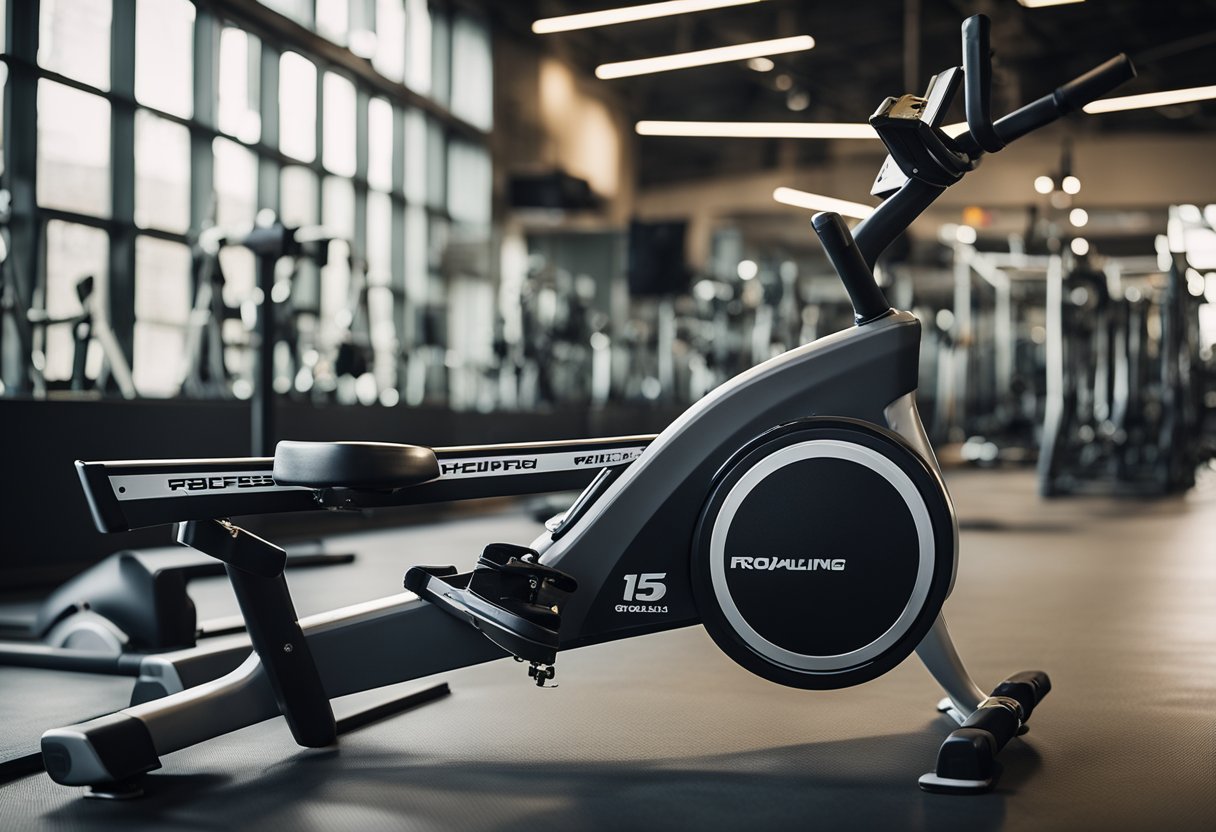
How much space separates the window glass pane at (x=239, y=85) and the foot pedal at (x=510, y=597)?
8640 millimetres

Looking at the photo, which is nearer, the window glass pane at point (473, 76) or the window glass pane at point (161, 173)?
the window glass pane at point (161, 173)

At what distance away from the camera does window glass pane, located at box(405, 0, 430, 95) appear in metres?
12.7

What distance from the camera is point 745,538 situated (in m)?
1.71

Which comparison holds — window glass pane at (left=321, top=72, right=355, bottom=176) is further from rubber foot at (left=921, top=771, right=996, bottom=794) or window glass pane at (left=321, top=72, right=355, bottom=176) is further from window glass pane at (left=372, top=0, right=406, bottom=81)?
rubber foot at (left=921, top=771, right=996, bottom=794)

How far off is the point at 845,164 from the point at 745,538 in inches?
665

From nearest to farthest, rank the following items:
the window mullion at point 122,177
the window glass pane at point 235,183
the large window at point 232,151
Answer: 1. the large window at point 232,151
2. the window mullion at point 122,177
3. the window glass pane at point 235,183

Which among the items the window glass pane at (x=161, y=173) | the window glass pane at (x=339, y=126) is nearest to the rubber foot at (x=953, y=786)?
the window glass pane at (x=161, y=173)

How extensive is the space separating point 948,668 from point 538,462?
681mm

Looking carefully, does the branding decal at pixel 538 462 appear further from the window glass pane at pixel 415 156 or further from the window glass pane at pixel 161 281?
the window glass pane at pixel 415 156

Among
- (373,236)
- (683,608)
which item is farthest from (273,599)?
(373,236)

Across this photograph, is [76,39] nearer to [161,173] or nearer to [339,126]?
[161,173]

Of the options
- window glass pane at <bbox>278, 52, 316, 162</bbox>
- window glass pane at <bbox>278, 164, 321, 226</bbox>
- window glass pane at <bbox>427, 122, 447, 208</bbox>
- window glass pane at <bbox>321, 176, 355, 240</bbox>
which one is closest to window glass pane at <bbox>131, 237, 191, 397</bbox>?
window glass pane at <bbox>278, 164, 321, 226</bbox>

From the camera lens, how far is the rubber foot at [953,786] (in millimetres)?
1558

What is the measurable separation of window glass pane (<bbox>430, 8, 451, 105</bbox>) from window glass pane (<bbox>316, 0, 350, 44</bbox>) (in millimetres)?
1797
